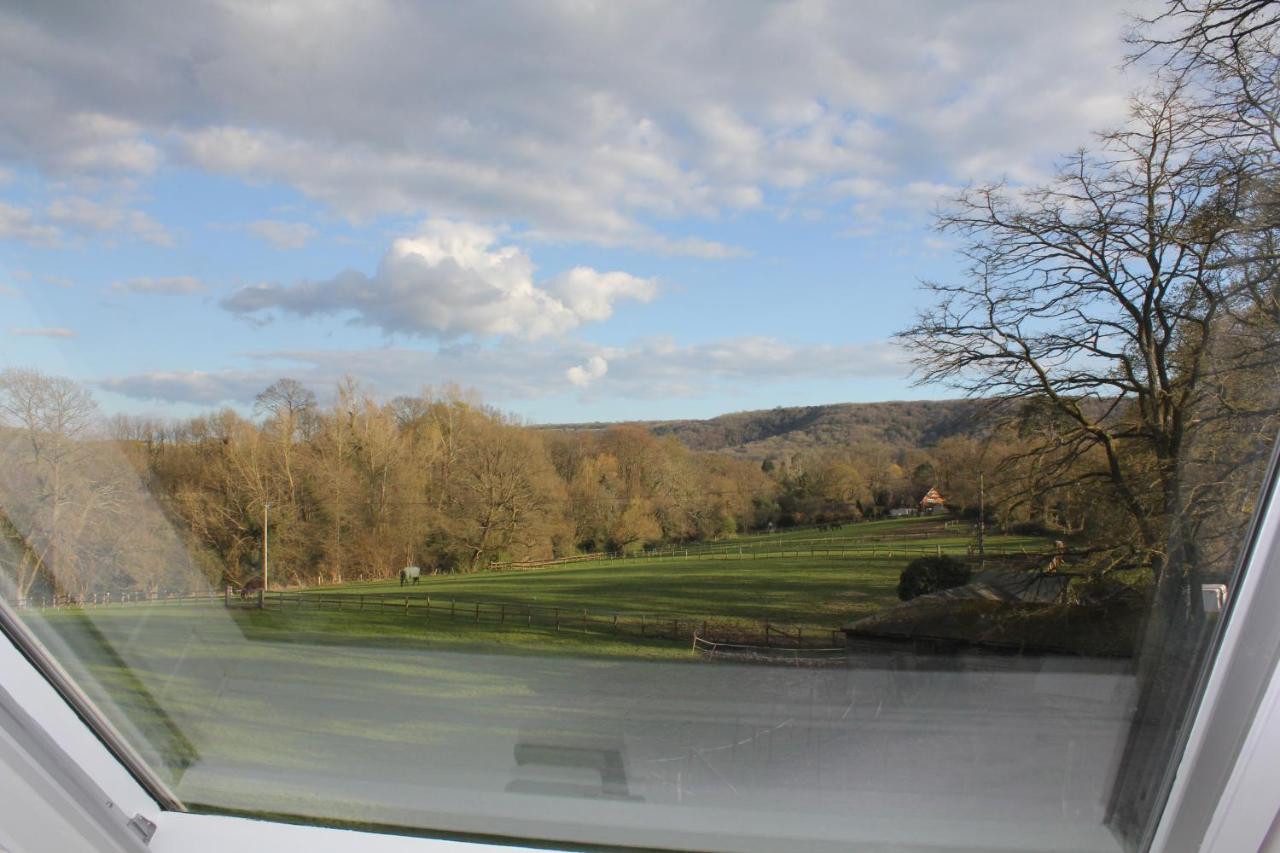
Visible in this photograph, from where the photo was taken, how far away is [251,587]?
2.40 metres

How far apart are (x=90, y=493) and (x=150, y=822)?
0.81m

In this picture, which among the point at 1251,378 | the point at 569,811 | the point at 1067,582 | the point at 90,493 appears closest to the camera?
the point at 1251,378

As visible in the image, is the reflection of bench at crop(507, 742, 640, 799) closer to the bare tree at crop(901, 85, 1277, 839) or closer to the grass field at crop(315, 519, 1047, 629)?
the grass field at crop(315, 519, 1047, 629)

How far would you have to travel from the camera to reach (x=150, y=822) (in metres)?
2.11

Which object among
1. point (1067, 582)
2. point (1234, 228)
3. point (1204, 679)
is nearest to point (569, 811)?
point (1067, 582)

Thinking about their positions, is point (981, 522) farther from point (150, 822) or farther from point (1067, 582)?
point (150, 822)

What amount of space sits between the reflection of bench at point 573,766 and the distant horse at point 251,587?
856mm

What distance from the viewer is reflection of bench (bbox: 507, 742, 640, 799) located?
2.05 m

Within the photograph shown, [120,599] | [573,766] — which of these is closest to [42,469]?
[120,599]

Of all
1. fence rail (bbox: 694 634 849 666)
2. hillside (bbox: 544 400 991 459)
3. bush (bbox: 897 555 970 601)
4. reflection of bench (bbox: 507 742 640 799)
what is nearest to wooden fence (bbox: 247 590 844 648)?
fence rail (bbox: 694 634 849 666)

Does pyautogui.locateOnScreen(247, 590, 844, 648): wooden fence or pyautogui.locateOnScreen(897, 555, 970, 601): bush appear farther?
pyautogui.locateOnScreen(247, 590, 844, 648): wooden fence

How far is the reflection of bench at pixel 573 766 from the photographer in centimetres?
205

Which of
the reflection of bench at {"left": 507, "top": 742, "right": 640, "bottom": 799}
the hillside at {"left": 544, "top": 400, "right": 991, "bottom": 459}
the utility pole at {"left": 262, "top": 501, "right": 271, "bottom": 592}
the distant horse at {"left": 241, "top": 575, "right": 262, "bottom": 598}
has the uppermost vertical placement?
the hillside at {"left": 544, "top": 400, "right": 991, "bottom": 459}

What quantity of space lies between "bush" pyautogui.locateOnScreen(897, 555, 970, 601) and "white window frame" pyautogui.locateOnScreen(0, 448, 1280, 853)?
18.5 inches
